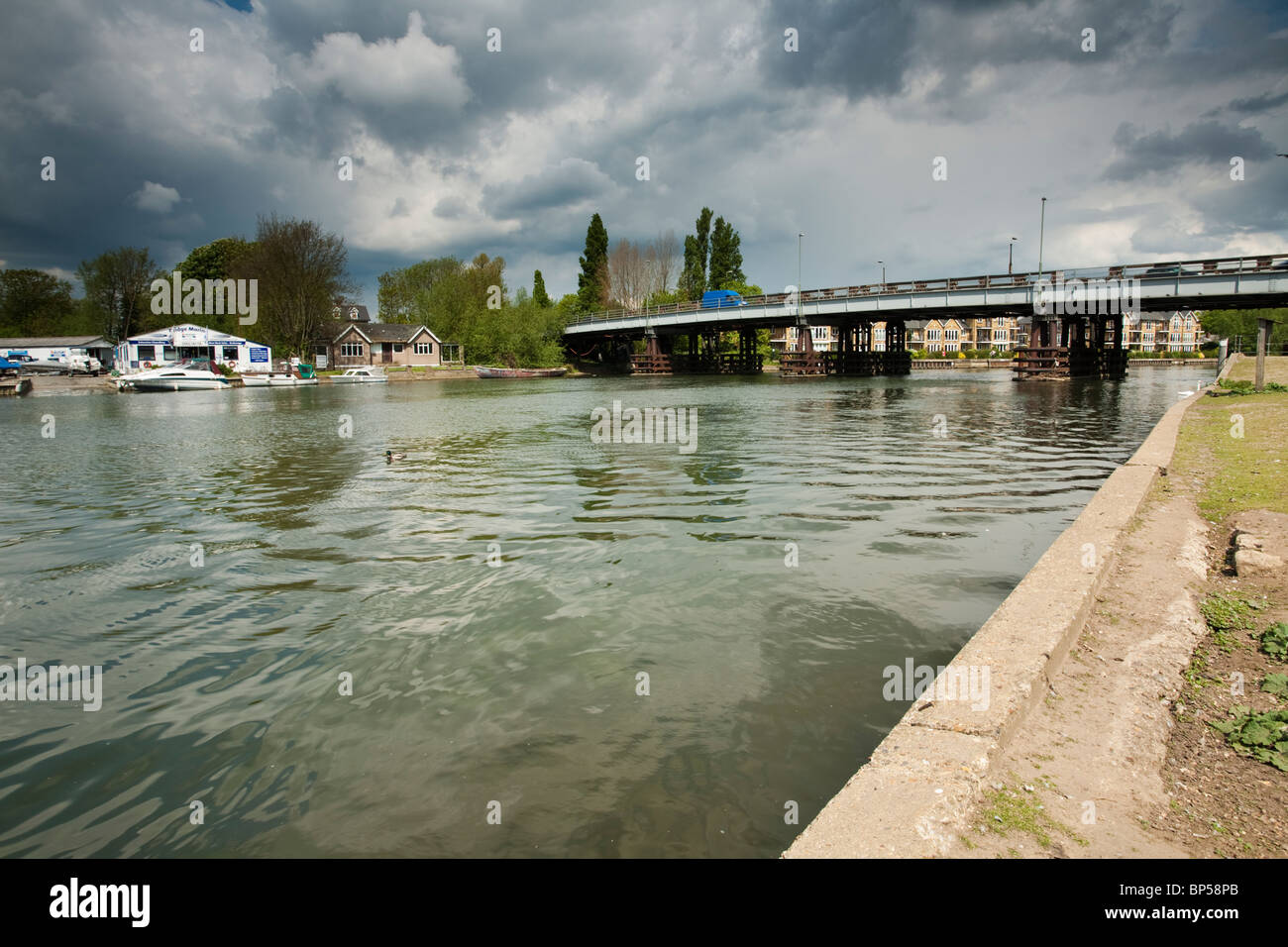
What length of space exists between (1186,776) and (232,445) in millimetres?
22947

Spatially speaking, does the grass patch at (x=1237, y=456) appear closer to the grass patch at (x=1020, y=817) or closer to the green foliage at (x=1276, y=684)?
the green foliage at (x=1276, y=684)

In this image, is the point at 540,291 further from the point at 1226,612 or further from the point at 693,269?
the point at 1226,612

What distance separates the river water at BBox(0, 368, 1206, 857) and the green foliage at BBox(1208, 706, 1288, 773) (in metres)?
1.68

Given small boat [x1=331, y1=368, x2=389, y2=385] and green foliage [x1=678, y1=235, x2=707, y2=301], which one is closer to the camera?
small boat [x1=331, y1=368, x2=389, y2=385]

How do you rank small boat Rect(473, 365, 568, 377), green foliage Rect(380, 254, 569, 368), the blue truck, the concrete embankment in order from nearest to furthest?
the concrete embankment < the blue truck < small boat Rect(473, 365, 568, 377) < green foliage Rect(380, 254, 569, 368)

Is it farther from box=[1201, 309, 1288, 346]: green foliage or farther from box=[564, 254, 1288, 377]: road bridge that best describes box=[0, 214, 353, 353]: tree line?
box=[1201, 309, 1288, 346]: green foliage

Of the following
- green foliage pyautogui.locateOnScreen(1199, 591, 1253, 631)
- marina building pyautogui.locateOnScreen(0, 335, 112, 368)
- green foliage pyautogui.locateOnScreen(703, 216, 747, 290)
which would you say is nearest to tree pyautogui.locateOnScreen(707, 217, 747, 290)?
green foliage pyautogui.locateOnScreen(703, 216, 747, 290)

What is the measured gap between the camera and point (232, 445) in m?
20.6

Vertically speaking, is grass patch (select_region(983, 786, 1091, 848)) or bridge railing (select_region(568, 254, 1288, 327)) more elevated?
bridge railing (select_region(568, 254, 1288, 327))

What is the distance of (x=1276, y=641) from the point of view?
14.1 feet

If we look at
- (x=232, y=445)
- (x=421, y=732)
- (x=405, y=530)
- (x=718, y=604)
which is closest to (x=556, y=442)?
(x=232, y=445)

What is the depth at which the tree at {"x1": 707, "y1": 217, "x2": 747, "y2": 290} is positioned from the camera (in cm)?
10569
